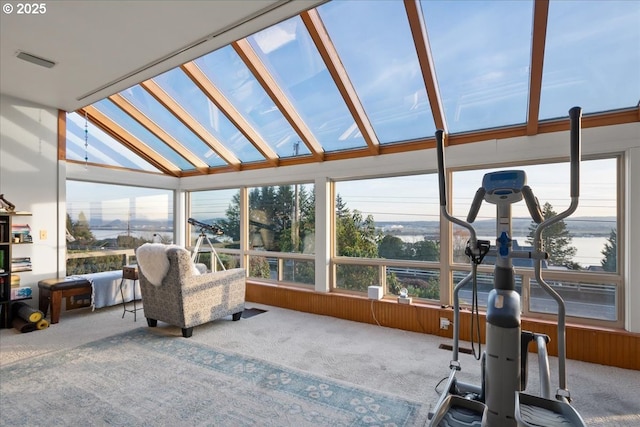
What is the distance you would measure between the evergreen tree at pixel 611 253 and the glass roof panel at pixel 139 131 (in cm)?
583

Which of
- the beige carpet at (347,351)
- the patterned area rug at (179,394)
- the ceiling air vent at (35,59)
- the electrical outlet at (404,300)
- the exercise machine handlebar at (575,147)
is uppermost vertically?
the ceiling air vent at (35,59)

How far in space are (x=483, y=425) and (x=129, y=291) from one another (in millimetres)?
4947

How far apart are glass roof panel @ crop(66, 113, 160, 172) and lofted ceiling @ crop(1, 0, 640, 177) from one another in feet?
1.55

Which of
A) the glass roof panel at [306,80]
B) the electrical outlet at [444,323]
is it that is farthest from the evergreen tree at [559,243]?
the glass roof panel at [306,80]

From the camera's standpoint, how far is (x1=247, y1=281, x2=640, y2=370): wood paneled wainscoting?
117 inches

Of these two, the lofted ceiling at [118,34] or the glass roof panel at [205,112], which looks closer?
the lofted ceiling at [118,34]

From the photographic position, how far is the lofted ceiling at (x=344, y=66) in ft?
8.11

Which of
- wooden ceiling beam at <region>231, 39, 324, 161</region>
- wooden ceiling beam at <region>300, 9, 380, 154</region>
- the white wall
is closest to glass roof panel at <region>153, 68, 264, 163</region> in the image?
wooden ceiling beam at <region>231, 39, 324, 161</region>

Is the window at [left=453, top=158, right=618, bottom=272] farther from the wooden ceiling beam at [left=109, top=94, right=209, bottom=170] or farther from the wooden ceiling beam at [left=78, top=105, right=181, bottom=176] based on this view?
the wooden ceiling beam at [left=78, top=105, right=181, bottom=176]

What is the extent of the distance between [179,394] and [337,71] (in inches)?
120

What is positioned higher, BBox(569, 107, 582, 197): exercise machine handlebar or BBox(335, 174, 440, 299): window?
BBox(569, 107, 582, 197): exercise machine handlebar

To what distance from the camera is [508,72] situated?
2859mm

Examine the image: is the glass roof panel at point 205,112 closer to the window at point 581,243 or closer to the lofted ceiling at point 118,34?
the lofted ceiling at point 118,34

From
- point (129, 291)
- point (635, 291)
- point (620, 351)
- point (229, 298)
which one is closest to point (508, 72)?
point (635, 291)
